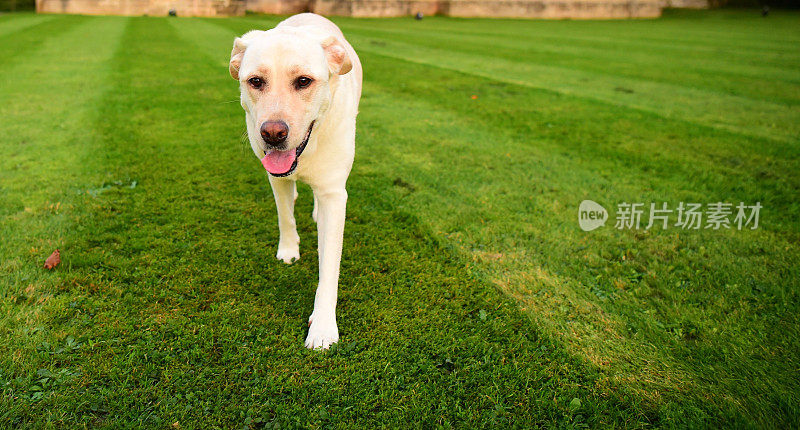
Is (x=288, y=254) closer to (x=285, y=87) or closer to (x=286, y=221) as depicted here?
(x=286, y=221)

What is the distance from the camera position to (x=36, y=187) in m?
4.77

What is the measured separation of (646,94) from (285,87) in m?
9.52

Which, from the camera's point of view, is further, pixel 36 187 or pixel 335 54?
pixel 36 187

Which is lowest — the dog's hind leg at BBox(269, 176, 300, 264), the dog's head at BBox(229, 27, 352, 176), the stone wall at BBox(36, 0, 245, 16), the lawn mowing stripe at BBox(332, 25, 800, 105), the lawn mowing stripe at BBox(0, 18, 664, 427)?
the lawn mowing stripe at BBox(0, 18, 664, 427)

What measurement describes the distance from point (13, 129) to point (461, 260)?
6.39 meters

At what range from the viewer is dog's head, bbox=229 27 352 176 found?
2464 millimetres

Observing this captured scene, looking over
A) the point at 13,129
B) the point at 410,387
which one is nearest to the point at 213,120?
the point at 13,129

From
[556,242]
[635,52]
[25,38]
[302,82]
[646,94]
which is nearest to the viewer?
[302,82]

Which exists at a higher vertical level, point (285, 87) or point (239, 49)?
point (239, 49)

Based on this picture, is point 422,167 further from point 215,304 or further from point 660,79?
point 660,79

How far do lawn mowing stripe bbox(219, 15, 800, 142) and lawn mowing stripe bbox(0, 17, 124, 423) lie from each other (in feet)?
26.4

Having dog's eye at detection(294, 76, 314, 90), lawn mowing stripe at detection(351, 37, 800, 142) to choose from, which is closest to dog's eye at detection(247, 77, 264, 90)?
dog's eye at detection(294, 76, 314, 90)

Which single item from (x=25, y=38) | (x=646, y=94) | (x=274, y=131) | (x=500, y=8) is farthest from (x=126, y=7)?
(x=274, y=131)

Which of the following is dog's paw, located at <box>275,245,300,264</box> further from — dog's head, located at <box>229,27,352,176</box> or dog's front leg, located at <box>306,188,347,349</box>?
dog's head, located at <box>229,27,352,176</box>
